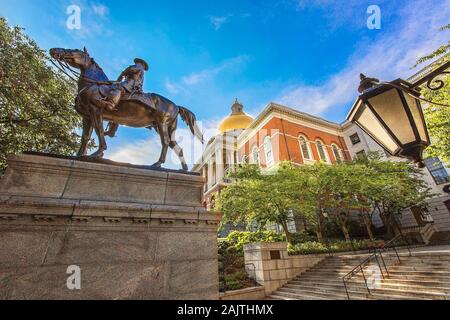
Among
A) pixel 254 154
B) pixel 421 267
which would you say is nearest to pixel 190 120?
pixel 421 267

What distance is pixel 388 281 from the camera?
10078mm

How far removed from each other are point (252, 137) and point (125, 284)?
2948cm

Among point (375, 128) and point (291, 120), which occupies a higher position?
point (291, 120)

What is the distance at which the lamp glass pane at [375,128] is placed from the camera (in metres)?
2.69

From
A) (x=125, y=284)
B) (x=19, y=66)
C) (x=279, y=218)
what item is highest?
(x=19, y=66)

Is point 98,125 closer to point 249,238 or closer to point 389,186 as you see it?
point 249,238

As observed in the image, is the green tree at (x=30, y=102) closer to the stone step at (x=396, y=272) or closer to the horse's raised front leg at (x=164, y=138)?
the horse's raised front leg at (x=164, y=138)

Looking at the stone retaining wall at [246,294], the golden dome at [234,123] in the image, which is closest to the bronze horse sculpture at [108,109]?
the stone retaining wall at [246,294]

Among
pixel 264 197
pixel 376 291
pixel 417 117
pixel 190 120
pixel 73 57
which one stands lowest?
pixel 376 291

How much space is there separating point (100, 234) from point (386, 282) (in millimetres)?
12597

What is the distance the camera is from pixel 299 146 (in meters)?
27.6

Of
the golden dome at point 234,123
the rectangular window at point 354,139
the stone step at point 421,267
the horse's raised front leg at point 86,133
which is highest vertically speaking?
the golden dome at point 234,123
